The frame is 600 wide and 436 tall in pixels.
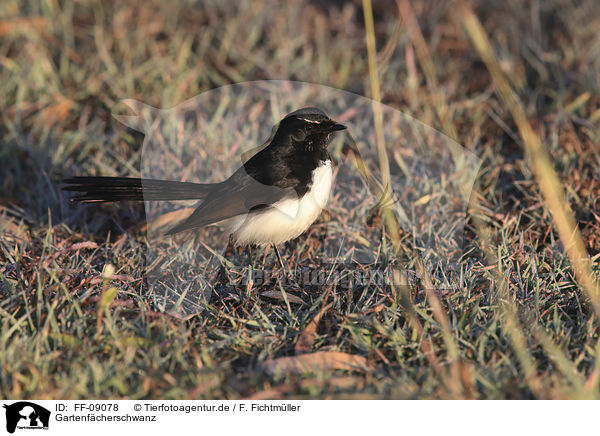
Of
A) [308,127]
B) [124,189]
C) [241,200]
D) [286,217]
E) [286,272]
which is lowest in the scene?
[286,272]

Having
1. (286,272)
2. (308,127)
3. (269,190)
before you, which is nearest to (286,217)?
(269,190)

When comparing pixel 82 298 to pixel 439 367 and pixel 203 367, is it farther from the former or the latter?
pixel 439 367

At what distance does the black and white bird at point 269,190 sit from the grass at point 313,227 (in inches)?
11.9

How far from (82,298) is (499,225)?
2.52 meters

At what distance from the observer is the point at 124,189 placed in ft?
12.0

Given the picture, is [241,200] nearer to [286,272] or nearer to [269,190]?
[269,190]

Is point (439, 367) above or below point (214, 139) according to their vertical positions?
below

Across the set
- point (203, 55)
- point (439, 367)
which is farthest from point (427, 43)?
point (439, 367)

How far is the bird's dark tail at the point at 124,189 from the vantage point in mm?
3654
